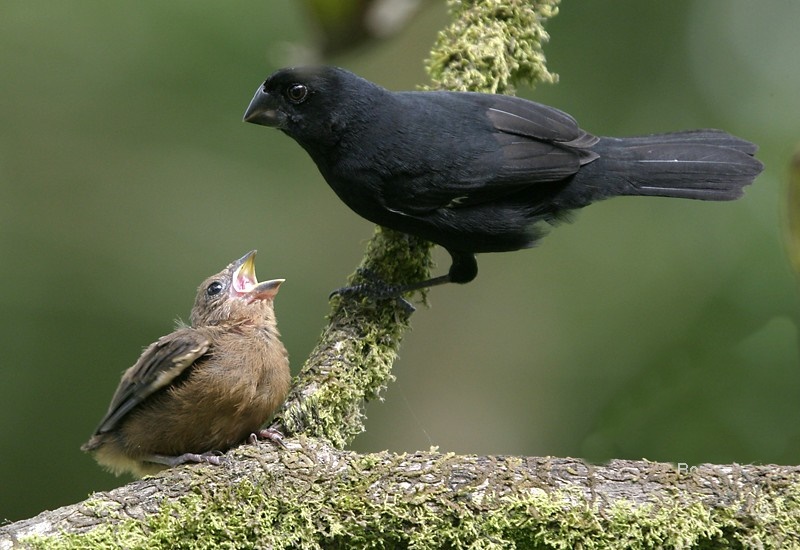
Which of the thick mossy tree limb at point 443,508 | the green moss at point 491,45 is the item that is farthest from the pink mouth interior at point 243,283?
the green moss at point 491,45

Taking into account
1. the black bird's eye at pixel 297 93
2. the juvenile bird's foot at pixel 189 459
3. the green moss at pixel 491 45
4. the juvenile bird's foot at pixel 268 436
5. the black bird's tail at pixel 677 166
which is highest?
the green moss at pixel 491 45

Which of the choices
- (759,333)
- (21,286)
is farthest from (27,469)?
(759,333)

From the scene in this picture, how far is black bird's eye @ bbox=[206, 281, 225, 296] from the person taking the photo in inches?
154

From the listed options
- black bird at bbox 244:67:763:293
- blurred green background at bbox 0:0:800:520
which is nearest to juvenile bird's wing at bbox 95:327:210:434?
black bird at bbox 244:67:763:293

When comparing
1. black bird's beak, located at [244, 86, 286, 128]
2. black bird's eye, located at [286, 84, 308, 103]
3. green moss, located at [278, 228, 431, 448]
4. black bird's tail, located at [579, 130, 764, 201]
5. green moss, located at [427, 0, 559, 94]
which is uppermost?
green moss, located at [427, 0, 559, 94]

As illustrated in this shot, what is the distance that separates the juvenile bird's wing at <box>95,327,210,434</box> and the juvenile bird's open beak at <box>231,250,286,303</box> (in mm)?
346

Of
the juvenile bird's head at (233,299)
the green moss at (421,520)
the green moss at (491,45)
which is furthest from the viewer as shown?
the green moss at (491,45)

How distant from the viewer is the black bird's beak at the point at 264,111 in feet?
13.6

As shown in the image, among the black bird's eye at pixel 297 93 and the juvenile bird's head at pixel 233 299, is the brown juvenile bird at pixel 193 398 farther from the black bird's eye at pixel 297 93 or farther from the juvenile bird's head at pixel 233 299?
the black bird's eye at pixel 297 93

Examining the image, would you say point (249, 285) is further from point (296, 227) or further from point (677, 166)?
point (296, 227)

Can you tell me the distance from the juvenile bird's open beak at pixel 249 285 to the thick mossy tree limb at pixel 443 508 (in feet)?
3.95

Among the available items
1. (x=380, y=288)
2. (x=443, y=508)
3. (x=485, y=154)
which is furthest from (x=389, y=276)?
(x=443, y=508)

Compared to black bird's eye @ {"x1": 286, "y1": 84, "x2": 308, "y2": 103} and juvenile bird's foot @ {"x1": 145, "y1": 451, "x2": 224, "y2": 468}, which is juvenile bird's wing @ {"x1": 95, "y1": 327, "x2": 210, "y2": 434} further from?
black bird's eye @ {"x1": 286, "y1": 84, "x2": 308, "y2": 103}

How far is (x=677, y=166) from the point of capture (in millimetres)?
4305
